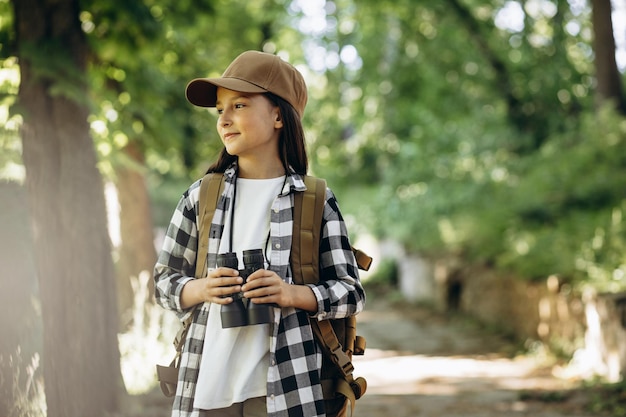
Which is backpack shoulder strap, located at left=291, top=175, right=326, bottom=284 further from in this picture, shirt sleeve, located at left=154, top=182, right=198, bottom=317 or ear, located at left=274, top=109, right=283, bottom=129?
shirt sleeve, located at left=154, top=182, right=198, bottom=317

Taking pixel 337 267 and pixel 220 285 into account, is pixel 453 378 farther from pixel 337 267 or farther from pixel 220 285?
pixel 220 285

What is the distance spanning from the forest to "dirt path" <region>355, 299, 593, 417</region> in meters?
1.01

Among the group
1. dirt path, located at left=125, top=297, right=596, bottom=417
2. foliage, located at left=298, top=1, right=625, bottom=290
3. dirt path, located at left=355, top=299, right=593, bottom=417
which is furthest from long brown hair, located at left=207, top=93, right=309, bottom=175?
foliage, located at left=298, top=1, right=625, bottom=290

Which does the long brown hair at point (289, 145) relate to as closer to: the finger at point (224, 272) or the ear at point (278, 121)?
the ear at point (278, 121)

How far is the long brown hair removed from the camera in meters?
2.60

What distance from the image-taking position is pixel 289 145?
2.63 metres

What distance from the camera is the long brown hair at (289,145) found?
102 inches

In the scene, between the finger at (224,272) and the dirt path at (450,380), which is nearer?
the finger at (224,272)

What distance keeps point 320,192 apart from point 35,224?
2680 millimetres

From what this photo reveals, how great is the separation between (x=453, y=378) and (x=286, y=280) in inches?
229

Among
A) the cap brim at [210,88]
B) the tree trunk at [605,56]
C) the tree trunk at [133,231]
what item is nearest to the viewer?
the cap brim at [210,88]

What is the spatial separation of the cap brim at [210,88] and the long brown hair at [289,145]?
4.3 inches

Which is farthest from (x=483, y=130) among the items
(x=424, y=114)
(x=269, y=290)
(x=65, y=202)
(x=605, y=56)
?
(x=269, y=290)

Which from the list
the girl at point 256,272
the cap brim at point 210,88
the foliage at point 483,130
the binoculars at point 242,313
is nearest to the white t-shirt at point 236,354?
the girl at point 256,272
